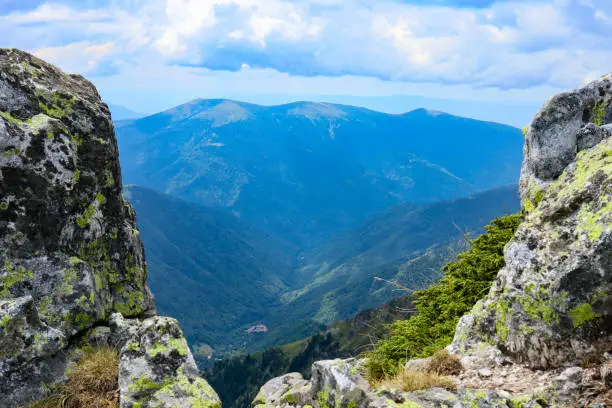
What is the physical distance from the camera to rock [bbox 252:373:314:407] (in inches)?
438

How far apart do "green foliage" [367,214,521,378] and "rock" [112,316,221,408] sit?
267 inches

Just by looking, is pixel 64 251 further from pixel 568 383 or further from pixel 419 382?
pixel 568 383

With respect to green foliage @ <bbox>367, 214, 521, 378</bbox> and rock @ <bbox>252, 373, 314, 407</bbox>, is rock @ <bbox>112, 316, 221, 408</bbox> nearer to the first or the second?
rock @ <bbox>252, 373, 314, 407</bbox>

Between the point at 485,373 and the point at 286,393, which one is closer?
the point at 485,373

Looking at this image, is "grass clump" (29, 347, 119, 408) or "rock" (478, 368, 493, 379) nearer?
"grass clump" (29, 347, 119, 408)

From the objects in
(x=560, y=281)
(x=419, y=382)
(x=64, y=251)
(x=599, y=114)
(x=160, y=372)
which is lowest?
(x=160, y=372)

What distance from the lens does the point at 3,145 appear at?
11.8m

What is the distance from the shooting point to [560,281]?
397 inches

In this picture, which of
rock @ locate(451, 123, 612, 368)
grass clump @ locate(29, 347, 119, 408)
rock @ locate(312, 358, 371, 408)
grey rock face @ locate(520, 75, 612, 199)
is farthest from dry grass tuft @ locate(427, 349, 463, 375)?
grass clump @ locate(29, 347, 119, 408)

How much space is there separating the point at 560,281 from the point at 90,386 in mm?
10835

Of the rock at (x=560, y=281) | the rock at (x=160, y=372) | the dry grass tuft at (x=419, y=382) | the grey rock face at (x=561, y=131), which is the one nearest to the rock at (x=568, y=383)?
the rock at (x=560, y=281)

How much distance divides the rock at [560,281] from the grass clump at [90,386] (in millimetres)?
8784

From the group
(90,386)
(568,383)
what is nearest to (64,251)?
(90,386)

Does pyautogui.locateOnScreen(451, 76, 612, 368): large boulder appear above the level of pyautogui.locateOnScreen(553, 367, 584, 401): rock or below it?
above
